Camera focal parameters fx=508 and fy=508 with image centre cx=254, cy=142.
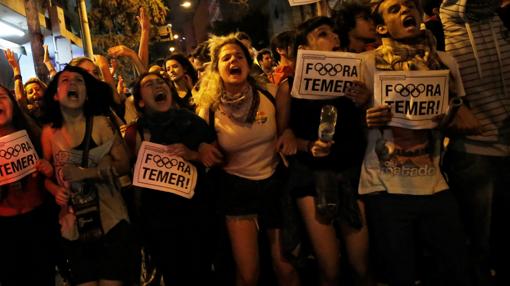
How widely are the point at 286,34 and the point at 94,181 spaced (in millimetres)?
2994

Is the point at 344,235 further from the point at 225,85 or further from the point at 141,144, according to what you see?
the point at 141,144

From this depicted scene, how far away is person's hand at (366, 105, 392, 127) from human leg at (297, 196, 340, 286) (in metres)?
0.74

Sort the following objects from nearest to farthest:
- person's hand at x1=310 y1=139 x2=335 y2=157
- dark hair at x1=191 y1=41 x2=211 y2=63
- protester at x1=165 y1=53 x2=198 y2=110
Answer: person's hand at x1=310 y1=139 x2=335 y2=157, protester at x1=165 y1=53 x2=198 y2=110, dark hair at x1=191 y1=41 x2=211 y2=63

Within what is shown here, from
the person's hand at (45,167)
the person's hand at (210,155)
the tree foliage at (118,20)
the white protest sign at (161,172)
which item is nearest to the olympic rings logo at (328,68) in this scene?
the person's hand at (210,155)

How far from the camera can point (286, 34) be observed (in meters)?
5.83

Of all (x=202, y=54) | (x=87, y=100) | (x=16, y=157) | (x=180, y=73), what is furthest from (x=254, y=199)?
(x=202, y=54)

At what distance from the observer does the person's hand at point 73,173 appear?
143 inches

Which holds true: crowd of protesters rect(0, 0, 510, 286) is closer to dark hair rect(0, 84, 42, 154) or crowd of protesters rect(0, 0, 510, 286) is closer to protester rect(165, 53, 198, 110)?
dark hair rect(0, 84, 42, 154)

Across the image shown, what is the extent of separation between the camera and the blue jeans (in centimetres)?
357

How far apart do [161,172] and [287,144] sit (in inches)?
40.4

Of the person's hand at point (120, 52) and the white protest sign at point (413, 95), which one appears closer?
the white protest sign at point (413, 95)

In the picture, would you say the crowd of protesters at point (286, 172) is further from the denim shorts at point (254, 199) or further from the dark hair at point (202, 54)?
the dark hair at point (202, 54)

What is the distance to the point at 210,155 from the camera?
149 inches

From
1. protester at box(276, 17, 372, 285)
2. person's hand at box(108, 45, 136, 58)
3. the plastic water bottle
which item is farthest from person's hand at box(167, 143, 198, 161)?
person's hand at box(108, 45, 136, 58)
